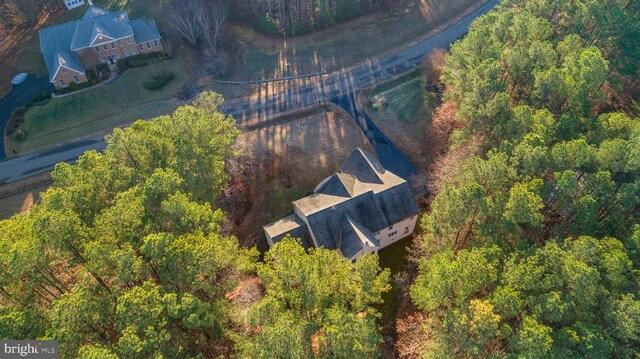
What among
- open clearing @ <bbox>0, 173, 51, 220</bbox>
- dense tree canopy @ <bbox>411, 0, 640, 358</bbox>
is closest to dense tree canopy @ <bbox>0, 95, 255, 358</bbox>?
dense tree canopy @ <bbox>411, 0, 640, 358</bbox>

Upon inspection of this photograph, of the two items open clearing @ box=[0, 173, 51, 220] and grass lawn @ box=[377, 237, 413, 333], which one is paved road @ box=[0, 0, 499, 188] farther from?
grass lawn @ box=[377, 237, 413, 333]

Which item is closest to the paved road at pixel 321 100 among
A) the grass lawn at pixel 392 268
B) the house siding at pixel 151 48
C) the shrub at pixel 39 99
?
the grass lawn at pixel 392 268

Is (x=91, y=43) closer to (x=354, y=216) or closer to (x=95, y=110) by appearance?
(x=95, y=110)

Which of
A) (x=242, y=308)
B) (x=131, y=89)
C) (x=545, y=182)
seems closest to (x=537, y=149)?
(x=545, y=182)

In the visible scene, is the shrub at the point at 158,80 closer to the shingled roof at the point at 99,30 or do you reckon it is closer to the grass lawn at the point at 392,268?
the shingled roof at the point at 99,30

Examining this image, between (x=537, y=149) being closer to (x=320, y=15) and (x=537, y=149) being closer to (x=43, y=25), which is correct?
(x=320, y=15)

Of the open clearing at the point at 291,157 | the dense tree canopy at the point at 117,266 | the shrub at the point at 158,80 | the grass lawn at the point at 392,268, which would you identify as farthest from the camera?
the shrub at the point at 158,80
